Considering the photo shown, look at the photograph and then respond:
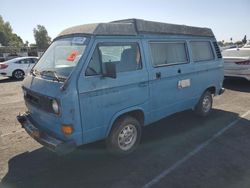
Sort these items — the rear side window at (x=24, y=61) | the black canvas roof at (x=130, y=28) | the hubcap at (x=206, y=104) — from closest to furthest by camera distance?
1. the black canvas roof at (x=130, y=28)
2. the hubcap at (x=206, y=104)
3. the rear side window at (x=24, y=61)

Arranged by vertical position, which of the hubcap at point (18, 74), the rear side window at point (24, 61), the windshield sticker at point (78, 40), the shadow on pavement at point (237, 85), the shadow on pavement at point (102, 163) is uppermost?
the windshield sticker at point (78, 40)

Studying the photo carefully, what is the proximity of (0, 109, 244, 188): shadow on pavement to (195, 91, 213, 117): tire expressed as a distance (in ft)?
2.56

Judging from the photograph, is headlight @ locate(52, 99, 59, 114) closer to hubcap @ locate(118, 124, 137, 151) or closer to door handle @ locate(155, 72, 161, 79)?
hubcap @ locate(118, 124, 137, 151)

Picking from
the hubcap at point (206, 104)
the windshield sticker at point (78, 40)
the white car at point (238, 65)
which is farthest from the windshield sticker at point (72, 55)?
the white car at point (238, 65)

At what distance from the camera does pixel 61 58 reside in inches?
155

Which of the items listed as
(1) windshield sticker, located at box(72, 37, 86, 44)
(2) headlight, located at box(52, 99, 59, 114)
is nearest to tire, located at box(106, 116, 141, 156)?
(2) headlight, located at box(52, 99, 59, 114)

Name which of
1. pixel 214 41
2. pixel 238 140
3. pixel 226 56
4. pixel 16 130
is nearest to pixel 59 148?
pixel 16 130

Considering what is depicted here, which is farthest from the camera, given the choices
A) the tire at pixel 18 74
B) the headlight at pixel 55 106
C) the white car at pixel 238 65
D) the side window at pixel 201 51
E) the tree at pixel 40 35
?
the tree at pixel 40 35

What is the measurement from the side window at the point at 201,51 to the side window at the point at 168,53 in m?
0.38

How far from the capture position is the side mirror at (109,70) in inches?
137

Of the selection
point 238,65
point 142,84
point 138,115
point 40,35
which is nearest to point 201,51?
point 142,84

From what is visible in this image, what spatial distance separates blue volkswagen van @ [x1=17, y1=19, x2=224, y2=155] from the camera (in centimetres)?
341

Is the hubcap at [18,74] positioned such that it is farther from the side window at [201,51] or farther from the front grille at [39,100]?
the side window at [201,51]

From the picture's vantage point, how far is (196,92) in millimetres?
5707
